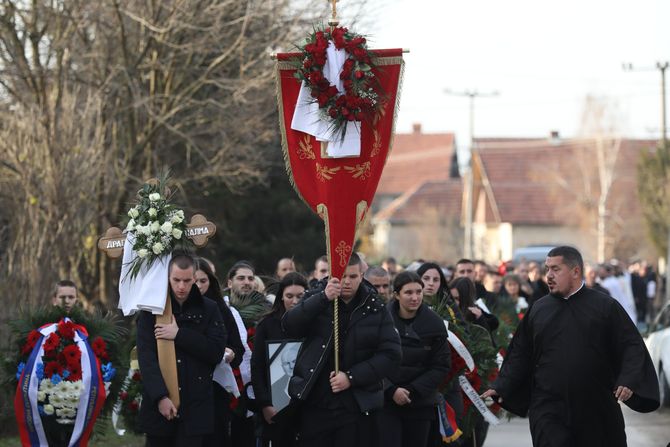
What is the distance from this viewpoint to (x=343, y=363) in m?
9.55

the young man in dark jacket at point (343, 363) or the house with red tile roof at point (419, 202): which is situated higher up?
the young man in dark jacket at point (343, 363)

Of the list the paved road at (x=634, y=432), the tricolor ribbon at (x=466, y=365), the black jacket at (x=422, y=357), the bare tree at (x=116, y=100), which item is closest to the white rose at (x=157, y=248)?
the black jacket at (x=422, y=357)

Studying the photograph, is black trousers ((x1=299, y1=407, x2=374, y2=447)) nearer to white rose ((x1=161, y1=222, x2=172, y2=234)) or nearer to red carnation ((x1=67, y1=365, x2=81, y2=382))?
white rose ((x1=161, y1=222, x2=172, y2=234))

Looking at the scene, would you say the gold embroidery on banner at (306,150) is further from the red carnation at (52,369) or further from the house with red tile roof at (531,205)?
the house with red tile roof at (531,205)

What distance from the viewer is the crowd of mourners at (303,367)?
947 cm

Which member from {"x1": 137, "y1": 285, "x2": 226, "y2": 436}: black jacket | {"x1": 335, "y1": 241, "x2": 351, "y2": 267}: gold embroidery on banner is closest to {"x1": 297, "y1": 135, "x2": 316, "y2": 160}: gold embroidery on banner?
{"x1": 335, "y1": 241, "x2": 351, "y2": 267}: gold embroidery on banner

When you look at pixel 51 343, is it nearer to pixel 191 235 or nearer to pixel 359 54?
pixel 191 235

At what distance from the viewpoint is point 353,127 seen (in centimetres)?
990

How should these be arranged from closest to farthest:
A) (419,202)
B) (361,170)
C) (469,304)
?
(361,170), (469,304), (419,202)

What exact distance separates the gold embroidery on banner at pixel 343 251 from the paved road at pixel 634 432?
6.75m

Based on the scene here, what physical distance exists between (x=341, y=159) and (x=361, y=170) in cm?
17

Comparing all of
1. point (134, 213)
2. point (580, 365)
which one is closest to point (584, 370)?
point (580, 365)

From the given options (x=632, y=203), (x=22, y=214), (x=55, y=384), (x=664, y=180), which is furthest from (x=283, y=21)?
(x=632, y=203)

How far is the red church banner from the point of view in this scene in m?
9.91
